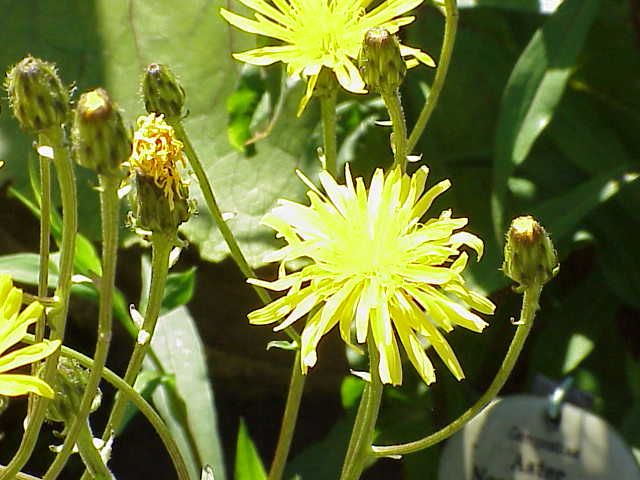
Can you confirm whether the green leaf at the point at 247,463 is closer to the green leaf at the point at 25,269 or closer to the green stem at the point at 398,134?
the green leaf at the point at 25,269

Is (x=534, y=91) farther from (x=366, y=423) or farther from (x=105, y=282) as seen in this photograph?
(x=105, y=282)

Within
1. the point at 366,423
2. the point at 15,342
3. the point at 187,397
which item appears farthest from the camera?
the point at 187,397

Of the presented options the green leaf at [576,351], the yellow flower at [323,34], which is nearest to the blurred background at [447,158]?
the green leaf at [576,351]

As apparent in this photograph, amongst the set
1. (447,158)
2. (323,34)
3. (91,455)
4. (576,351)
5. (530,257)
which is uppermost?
(447,158)

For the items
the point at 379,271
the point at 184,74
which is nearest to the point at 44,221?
the point at 379,271

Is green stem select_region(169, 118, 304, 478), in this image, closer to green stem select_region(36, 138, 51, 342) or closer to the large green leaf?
green stem select_region(36, 138, 51, 342)
